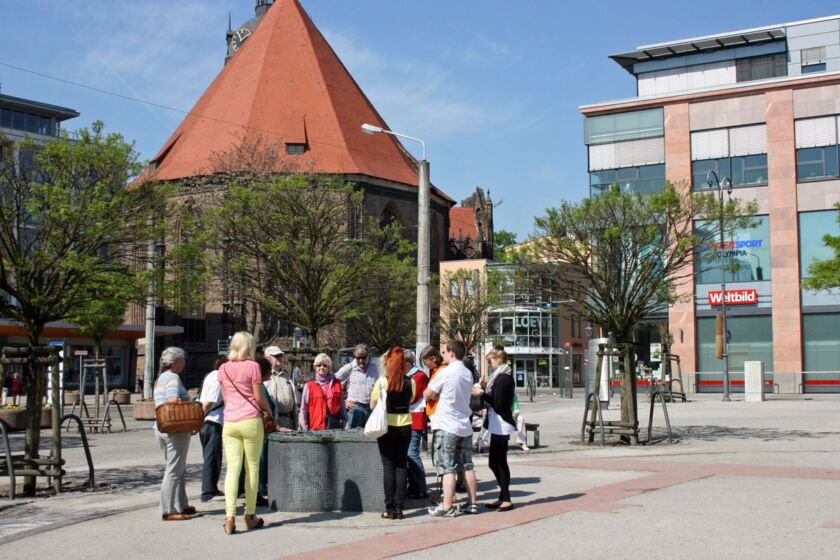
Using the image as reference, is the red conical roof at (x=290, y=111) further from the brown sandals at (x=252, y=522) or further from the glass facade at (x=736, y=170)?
the brown sandals at (x=252, y=522)

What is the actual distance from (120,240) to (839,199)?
122 ft

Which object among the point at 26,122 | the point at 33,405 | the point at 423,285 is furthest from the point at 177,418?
the point at 26,122

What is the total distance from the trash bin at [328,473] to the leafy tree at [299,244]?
16907mm

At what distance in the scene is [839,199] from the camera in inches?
1687

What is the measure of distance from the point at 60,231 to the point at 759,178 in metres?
38.4

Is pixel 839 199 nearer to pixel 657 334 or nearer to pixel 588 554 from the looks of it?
pixel 657 334

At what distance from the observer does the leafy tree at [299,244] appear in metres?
26.9

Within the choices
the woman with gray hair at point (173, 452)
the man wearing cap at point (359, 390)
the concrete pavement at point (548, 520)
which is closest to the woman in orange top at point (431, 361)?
the concrete pavement at point (548, 520)

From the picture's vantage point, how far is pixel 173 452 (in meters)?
9.28

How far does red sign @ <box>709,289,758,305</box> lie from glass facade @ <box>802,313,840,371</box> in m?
2.32

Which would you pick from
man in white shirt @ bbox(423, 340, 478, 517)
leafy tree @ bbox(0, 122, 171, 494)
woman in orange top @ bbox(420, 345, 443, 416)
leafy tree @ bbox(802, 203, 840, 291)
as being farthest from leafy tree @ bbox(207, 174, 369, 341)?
man in white shirt @ bbox(423, 340, 478, 517)

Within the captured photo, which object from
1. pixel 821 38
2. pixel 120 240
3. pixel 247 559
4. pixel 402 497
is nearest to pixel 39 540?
pixel 247 559

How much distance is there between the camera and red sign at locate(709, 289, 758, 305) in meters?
44.6

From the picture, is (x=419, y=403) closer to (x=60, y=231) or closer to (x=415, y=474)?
(x=415, y=474)
